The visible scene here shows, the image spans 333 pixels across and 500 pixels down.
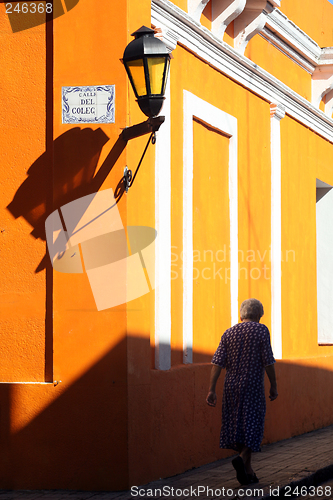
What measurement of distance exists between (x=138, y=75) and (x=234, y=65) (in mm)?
2999

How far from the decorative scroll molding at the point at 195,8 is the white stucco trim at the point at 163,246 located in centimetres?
132

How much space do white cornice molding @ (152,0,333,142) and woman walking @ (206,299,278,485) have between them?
309cm

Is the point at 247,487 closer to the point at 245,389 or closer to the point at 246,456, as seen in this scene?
the point at 246,456

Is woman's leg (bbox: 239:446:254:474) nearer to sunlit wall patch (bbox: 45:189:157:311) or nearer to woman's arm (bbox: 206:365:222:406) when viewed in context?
woman's arm (bbox: 206:365:222:406)

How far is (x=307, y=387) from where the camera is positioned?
9.77 metres

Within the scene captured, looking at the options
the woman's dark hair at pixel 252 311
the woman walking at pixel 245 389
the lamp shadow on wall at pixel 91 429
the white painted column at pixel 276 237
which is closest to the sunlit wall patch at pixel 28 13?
the lamp shadow on wall at pixel 91 429

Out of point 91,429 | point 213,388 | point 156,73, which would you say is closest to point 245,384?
point 213,388

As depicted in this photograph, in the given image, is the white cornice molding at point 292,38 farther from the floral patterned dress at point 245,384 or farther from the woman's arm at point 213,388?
the woman's arm at point 213,388

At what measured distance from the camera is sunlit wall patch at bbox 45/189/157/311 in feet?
19.8

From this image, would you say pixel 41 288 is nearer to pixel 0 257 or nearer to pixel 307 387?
pixel 0 257

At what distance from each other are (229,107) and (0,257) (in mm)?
3401

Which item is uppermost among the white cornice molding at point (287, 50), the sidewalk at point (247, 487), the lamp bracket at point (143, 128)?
the white cornice molding at point (287, 50)

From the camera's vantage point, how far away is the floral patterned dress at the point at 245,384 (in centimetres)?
573

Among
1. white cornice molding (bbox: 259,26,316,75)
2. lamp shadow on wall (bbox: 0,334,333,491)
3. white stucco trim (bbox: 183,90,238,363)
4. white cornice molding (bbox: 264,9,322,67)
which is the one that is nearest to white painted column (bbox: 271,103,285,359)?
white cornice molding (bbox: 259,26,316,75)
